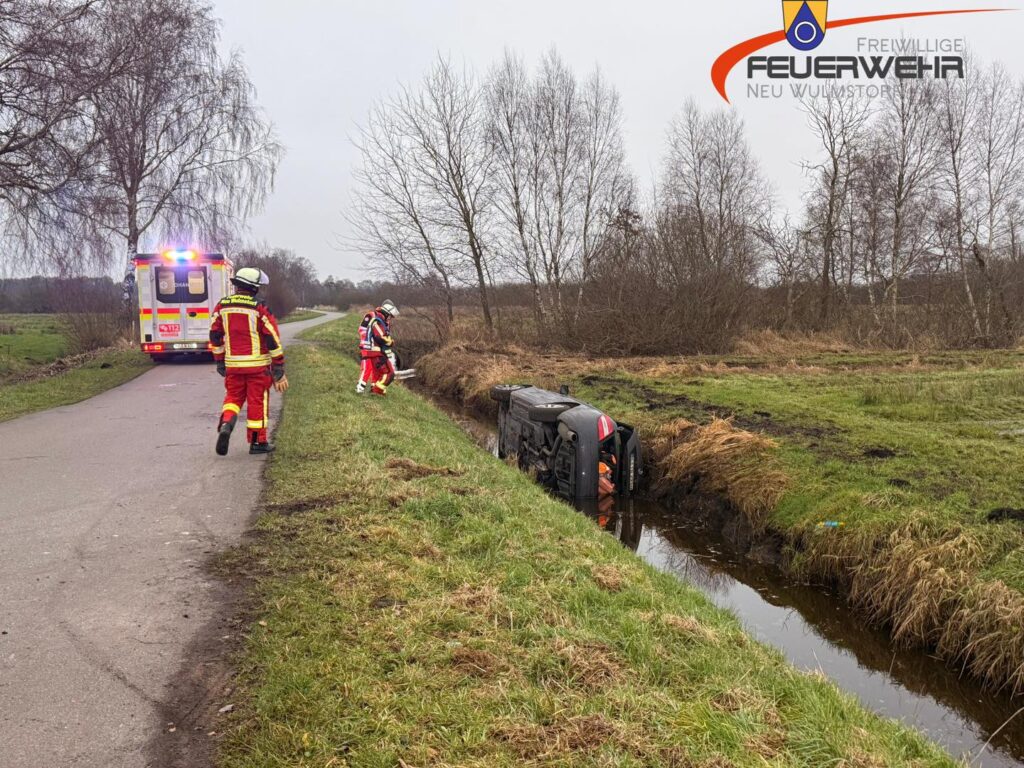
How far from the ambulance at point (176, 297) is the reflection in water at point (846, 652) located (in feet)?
49.4

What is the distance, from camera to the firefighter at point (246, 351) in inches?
314

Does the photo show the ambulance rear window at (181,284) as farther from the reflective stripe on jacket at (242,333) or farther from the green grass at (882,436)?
the reflective stripe on jacket at (242,333)

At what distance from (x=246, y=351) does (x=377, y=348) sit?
4.86 meters

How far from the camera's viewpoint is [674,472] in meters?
9.73

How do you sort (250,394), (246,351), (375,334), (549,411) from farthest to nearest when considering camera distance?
1. (375,334)
2. (549,411)
3. (250,394)
4. (246,351)

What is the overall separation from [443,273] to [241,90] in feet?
32.1

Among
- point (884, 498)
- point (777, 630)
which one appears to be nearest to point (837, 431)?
point (884, 498)

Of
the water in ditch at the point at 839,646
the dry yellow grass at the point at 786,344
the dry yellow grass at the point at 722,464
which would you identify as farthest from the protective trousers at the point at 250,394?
the dry yellow grass at the point at 786,344

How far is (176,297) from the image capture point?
62.5 ft

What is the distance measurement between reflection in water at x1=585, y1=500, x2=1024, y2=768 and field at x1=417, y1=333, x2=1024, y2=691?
19 cm

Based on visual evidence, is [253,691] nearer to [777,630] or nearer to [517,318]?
[777,630]

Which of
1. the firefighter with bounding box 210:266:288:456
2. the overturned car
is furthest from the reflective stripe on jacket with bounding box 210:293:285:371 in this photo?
the overturned car

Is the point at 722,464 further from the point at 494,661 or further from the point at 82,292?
the point at 82,292

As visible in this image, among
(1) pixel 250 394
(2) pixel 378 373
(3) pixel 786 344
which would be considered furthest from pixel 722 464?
(3) pixel 786 344
